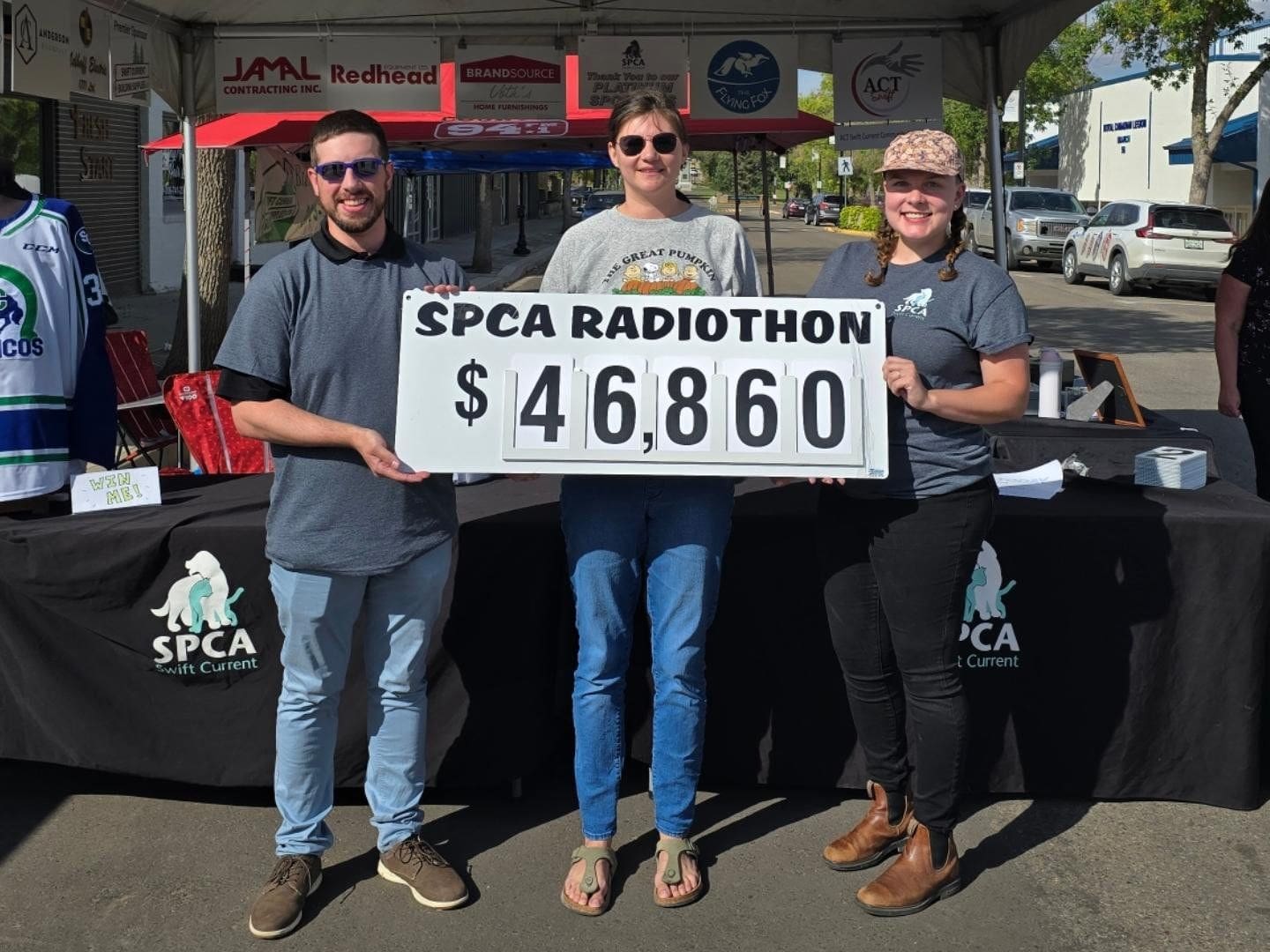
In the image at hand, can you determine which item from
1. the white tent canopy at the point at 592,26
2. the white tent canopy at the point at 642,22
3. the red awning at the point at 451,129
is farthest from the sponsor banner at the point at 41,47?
the red awning at the point at 451,129

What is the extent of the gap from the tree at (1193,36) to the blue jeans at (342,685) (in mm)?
26895

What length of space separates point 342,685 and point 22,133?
50.0ft

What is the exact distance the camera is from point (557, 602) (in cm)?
404

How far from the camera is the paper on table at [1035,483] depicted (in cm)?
415

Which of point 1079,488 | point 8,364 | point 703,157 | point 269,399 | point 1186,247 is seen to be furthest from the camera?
point 703,157

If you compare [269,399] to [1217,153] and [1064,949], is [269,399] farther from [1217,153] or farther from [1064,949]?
[1217,153]

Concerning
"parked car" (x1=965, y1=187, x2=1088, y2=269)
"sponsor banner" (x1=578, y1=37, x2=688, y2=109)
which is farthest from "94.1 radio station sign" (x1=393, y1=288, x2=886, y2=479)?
"parked car" (x1=965, y1=187, x2=1088, y2=269)

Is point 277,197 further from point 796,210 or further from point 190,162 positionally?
point 796,210

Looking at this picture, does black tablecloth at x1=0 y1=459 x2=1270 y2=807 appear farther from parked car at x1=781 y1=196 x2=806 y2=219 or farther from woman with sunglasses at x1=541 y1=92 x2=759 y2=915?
parked car at x1=781 y1=196 x2=806 y2=219

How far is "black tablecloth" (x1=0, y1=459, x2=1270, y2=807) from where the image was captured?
3926 mm

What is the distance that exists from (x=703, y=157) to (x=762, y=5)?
146m

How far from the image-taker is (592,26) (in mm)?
8008

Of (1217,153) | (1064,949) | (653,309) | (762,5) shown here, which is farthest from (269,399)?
(1217,153)

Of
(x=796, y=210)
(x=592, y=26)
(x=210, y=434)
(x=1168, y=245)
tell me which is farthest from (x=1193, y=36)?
(x=796, y=210)
